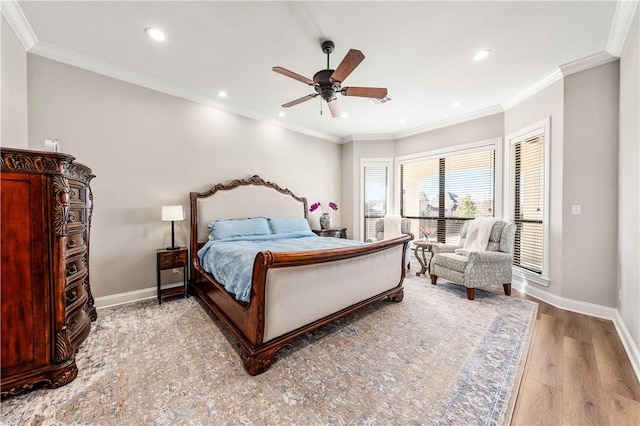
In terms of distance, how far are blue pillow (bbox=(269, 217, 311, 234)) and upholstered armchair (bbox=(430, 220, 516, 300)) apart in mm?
2247

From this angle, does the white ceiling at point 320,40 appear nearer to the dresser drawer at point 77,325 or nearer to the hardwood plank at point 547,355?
the dresser drawer at point 77,325

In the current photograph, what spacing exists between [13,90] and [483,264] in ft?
17.8

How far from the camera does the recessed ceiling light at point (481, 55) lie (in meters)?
2.61

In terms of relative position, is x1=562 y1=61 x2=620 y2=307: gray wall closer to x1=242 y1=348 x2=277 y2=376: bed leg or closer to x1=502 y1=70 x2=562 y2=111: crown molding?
x1=502 y1=70 x2=562 y2=111: crown molding

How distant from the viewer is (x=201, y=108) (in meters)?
3.69

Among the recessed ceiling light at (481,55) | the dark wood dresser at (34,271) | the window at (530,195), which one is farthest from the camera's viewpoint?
the window at (530,195)

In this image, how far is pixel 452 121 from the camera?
4.67m

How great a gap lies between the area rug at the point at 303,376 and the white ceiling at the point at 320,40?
114 inches

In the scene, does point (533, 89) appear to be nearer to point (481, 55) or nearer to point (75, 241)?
point (481, 55)

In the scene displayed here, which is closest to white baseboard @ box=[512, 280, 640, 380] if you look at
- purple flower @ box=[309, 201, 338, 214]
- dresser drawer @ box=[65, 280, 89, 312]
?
purple flower @ box=[309, 201, 338, 214]

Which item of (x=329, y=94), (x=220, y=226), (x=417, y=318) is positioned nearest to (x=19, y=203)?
(x=220, y=226)

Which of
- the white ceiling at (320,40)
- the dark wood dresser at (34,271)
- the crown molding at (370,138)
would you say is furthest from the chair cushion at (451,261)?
the dark wood dresser at (34,271)

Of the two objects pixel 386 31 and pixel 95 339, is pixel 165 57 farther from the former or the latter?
pixel 95 339

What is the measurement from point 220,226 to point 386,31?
303 cm
